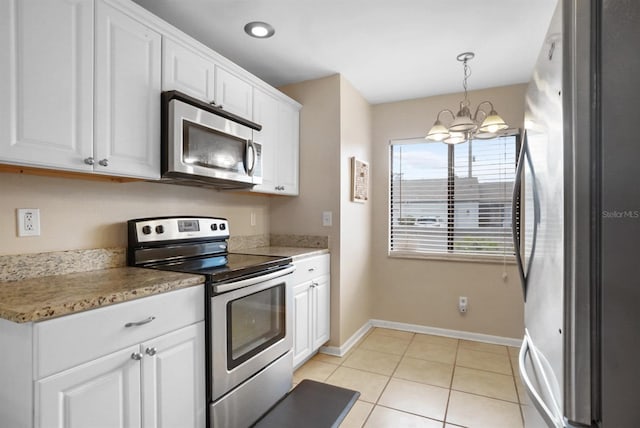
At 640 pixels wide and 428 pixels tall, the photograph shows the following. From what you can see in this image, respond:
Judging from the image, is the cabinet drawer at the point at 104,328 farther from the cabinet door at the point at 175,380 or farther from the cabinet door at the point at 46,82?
the cabinet door at the point at 46,82

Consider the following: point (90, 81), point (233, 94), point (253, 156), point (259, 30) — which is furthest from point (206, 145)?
point (259, 30)

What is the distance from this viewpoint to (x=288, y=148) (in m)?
2.97

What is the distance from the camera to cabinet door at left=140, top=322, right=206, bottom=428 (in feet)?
4.49

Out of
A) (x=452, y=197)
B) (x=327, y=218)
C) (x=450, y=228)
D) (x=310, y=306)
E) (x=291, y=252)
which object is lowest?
(x=310, y=306)

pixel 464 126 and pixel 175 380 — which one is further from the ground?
pixel 464 126

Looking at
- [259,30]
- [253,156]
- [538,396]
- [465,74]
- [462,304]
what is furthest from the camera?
[462,304]

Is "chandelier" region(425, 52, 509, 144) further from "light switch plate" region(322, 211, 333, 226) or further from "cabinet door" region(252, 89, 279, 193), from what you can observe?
"cabinet door" region(252, 89, 279, 193)

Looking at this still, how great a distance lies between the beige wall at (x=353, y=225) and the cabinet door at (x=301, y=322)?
46 cm

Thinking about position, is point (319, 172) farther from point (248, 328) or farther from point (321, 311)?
point (248, 328)

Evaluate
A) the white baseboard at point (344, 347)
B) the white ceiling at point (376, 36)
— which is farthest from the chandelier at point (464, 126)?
the white baseboard at point (344, 347)

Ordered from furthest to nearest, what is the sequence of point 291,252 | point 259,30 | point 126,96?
point 291,252 → point 259,30 → point 126,96

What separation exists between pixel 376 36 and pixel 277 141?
108 cm

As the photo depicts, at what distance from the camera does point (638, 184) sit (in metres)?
0.76

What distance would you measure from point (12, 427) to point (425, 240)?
3.28 metres
